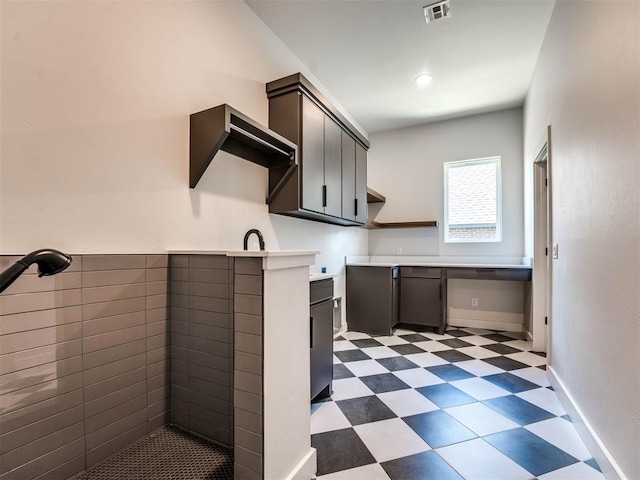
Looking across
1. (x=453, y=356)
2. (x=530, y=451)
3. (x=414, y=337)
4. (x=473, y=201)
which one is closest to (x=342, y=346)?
(x=414, y=337)

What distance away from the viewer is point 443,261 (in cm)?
436

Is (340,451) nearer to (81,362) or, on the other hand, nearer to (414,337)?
(81,362)

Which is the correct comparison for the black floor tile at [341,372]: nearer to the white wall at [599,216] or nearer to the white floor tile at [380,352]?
the white floor tile at [380,352]

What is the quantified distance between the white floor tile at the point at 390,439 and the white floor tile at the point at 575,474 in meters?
0.54

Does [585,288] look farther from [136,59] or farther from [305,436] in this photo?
[136,59]

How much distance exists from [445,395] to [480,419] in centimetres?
32

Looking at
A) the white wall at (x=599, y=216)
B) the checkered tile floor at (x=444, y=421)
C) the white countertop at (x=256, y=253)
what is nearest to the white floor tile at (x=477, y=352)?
the checkered tile floor at (x=444, y=421)

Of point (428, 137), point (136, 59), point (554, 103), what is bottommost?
point (136, 59)

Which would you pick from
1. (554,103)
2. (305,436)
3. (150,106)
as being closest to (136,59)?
(150,106)

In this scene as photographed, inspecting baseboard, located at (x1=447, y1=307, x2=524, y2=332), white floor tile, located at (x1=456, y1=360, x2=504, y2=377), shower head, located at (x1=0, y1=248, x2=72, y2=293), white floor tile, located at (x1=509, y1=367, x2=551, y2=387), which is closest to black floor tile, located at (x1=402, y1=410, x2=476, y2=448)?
white floor tile, located at (x1=456, y1=360, x2=504, y2=377)

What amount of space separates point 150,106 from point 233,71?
0.81 metres

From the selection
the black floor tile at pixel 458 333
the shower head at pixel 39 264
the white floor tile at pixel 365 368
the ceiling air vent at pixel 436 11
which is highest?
the ceiling air vent at pixel 436 11

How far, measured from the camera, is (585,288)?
1.75 meters

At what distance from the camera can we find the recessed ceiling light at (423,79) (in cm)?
325
